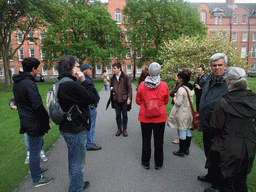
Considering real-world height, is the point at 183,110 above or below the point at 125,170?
above

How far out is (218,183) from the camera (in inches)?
110

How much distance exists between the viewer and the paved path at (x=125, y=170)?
2.96m

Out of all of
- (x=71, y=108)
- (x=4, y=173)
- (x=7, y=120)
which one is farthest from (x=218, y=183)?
(x=7, y=120)

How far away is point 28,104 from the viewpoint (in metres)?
2.90

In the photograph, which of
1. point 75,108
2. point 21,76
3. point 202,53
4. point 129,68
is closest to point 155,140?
point 75,108

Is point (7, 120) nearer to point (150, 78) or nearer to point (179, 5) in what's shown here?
point (150, 78)

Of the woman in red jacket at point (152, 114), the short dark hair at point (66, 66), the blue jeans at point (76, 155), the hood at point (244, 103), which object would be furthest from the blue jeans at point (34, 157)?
the hood at point (244, 103)

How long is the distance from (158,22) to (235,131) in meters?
28.4

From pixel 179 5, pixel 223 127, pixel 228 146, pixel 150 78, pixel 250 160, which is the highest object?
pixel 179 5

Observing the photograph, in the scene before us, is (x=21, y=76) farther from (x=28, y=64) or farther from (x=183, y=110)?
(x=183, y=110)

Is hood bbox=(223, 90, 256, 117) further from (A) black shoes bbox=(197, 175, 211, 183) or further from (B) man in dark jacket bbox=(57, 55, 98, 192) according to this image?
(B) man in dark jacket bbox=(57, 55, 98, 192)

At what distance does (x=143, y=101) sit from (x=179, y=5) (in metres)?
28.7

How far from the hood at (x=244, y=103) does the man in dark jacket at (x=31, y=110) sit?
9.01 ft

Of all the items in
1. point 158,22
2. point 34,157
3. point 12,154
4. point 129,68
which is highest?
point 158,22
